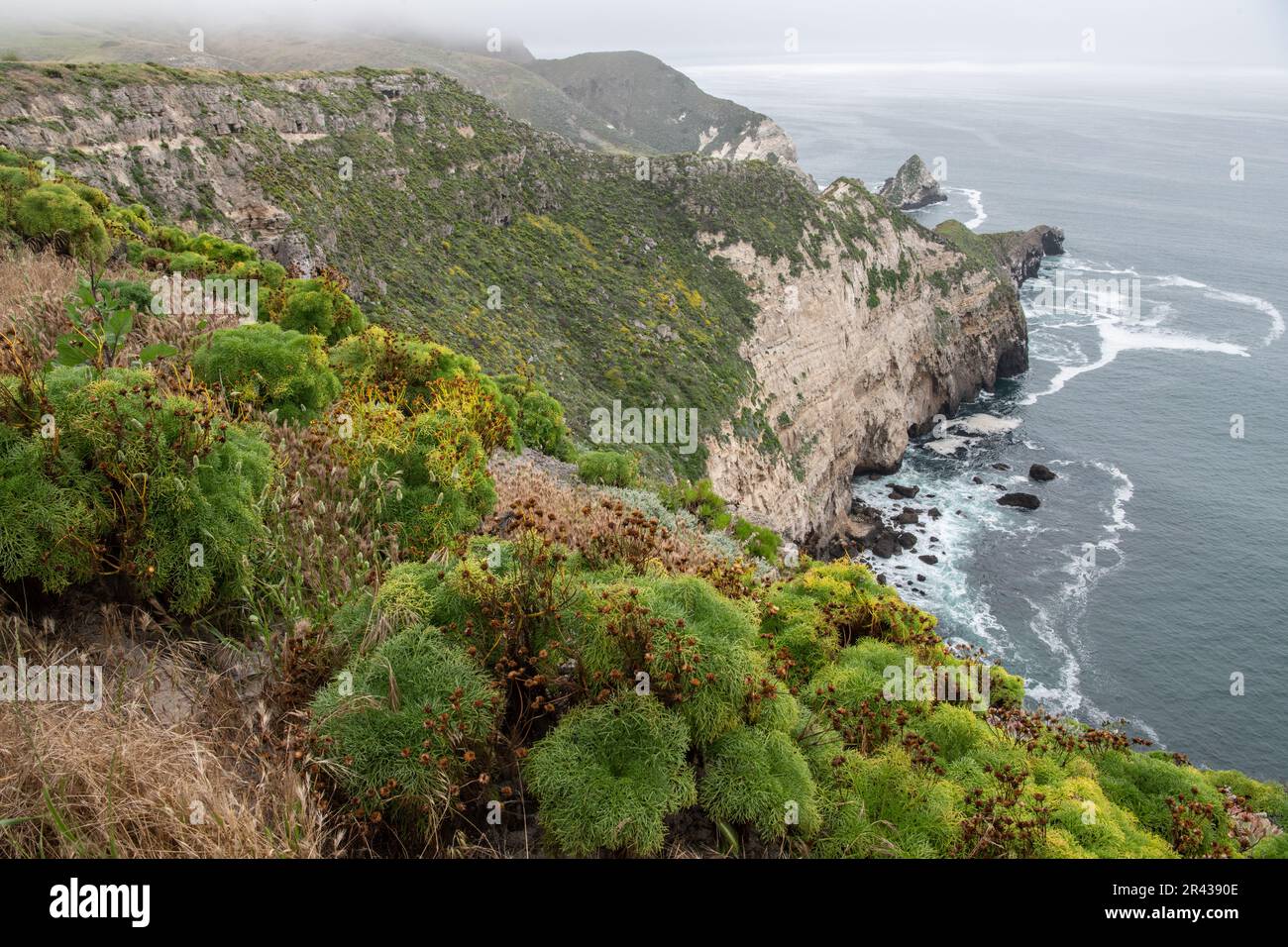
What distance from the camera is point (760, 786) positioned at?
502 cm

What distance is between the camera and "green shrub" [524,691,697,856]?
4430 millimetres

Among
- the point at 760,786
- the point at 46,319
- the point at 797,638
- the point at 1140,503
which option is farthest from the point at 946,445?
the point at 46,319

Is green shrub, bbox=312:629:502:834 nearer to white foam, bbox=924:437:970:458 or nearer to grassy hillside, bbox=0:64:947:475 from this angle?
grassy hillside, bbox=0:64:947:475

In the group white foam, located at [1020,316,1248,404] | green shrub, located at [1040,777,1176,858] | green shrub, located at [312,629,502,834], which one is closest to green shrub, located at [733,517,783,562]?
green shrub, located at [1040,777,1176,858]

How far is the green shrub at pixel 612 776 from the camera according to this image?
4430 mm

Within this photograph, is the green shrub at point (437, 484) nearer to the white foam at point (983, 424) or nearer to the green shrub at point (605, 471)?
the green shrub at point (605, 471)

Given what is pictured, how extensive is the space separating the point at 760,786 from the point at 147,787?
11.9ft

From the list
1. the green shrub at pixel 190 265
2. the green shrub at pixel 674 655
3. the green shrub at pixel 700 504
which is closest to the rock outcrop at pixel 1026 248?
the green shrub at pixel 700 504

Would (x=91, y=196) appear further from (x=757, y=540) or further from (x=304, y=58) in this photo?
(x=304, y=58)

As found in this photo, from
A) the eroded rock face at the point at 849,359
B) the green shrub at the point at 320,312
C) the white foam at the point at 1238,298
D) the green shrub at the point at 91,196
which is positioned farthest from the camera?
the white foam at the point at 1238,298

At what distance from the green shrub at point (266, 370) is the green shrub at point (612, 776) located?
5738mm

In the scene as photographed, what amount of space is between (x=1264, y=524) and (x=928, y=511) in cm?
2111

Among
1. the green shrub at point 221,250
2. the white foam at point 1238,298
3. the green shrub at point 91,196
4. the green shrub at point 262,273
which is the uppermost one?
the white foam at point 1238,298
